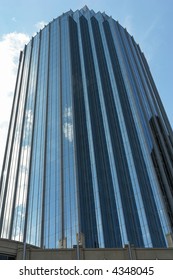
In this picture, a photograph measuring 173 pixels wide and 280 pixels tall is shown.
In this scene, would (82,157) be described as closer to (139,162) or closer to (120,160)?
(120,160)

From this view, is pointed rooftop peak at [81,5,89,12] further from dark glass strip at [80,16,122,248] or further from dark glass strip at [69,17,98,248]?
dark glass strip at [69,17,98,248]

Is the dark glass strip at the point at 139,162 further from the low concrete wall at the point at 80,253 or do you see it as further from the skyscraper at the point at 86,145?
the low concrete wall at the point at 80,253

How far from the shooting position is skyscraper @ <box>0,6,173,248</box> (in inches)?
3383

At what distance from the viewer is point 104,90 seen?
120562 mm

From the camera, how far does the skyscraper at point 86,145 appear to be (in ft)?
282

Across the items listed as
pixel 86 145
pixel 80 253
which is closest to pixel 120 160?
pixel 86 145

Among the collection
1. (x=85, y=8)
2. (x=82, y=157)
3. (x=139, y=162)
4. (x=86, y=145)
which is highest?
(x=85, y=8)

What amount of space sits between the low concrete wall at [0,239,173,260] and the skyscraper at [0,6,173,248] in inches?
1128

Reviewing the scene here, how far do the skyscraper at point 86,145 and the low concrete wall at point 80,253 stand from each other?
1128 inches

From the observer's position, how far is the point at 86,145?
104m

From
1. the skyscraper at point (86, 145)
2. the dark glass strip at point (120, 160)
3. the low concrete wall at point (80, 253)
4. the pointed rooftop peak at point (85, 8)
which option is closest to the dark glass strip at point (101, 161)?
the skyscraper at point (86, 145)

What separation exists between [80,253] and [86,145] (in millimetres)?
67292
